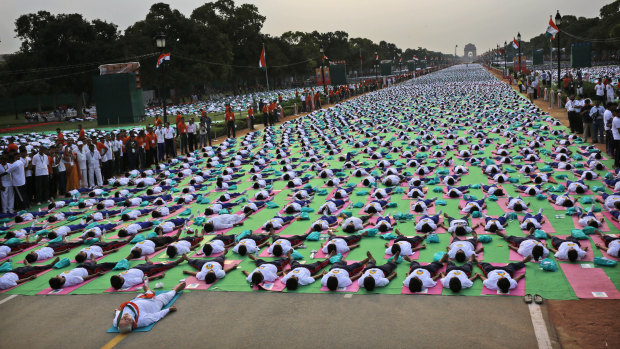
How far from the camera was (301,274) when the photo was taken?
29.6ft

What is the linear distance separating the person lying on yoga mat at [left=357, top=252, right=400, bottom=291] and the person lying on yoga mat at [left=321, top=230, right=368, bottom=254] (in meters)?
1.06

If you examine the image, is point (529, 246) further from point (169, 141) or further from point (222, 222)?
point (169, 141)

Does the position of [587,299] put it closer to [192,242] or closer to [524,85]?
[192,242]

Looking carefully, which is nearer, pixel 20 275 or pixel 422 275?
pixel 422 275

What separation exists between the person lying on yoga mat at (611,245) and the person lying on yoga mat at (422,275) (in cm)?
285

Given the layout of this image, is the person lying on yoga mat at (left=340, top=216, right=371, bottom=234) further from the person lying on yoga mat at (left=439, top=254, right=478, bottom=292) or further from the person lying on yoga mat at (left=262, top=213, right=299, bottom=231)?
the person lying on yoga mat at (left=439, top=254, right=478, bottom=292)

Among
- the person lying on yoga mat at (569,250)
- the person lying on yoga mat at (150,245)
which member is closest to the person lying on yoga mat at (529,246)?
the person lying on yoga mat at (569,250)

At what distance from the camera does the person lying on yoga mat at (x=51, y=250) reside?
1122 cm

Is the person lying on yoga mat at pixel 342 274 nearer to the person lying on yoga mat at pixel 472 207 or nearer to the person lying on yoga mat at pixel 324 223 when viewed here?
A: the person lying on yoga mat at pixel 324 223

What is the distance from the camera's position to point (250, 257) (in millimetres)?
10203

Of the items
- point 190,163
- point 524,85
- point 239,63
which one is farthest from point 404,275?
point 239,63

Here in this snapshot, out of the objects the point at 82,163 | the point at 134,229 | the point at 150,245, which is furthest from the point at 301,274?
the point at 82,163

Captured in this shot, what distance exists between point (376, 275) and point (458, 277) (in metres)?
1.34

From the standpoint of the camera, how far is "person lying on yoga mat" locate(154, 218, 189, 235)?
12.3 metres
